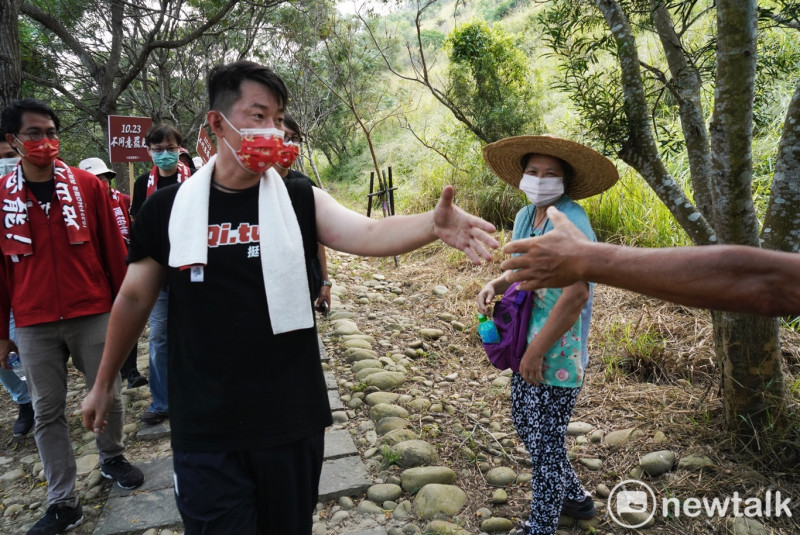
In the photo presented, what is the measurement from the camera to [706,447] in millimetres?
3008

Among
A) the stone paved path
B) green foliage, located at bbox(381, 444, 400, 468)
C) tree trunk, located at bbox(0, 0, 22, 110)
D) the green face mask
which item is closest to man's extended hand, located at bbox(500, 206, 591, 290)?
the stone paved path

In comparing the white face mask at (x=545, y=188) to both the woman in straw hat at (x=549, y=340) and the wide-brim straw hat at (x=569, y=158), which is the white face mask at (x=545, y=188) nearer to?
the woman in straw hat at (x=549, y=340)

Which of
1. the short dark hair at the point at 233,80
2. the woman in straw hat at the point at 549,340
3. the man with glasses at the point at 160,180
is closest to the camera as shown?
the short dark hair at the point at 233,80

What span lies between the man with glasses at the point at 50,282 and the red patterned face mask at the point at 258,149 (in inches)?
68.9

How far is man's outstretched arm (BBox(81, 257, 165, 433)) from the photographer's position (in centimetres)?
188

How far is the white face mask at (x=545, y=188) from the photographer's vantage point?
2.39 metres

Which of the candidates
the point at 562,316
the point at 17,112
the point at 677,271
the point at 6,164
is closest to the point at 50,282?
the point at 17,112

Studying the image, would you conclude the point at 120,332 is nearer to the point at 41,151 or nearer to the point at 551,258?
the point at 551,258

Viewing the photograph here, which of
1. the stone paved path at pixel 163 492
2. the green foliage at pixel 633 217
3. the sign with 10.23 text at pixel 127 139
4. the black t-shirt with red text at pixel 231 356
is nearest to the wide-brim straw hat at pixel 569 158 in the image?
the black t-shirt with red text at pixel 231 356

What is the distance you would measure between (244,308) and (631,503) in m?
2.35

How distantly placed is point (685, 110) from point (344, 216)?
236cm

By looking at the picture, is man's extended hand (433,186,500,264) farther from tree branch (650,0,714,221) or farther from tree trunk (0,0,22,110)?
tree trunk (0,0,22,110)

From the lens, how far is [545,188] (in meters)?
2.40

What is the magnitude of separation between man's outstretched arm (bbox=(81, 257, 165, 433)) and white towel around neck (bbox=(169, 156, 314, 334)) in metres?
0.22
